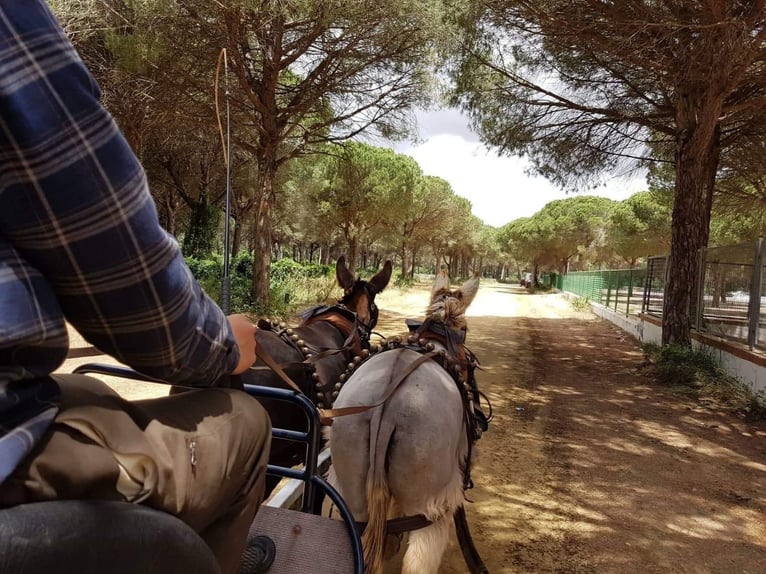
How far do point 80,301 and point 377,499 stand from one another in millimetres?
1837

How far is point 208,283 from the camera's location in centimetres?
1423

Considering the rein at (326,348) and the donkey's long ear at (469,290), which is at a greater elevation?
the donkey's long ear at (469,290)

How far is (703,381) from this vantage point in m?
7.86

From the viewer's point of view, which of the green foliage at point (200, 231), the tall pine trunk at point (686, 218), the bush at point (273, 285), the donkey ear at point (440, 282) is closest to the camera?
the donkey ear at point (440, 282)

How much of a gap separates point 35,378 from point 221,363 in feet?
1.31

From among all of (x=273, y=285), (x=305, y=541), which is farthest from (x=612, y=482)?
(x=273, y=285)

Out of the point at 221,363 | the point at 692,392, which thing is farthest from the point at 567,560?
the point at 692,392

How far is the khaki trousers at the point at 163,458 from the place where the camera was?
2.88ft

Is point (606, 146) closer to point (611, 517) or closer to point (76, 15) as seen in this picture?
point (611, 517)

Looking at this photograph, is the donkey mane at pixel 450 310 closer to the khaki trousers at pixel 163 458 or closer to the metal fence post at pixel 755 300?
the khaki trousers at pixel 163 458

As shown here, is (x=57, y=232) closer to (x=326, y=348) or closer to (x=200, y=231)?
(x=326, y=348)

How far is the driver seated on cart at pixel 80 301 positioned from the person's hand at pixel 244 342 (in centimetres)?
20

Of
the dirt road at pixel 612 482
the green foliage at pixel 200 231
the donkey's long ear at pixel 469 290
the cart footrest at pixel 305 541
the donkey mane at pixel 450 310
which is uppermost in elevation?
the green foliage at pixel 200 231

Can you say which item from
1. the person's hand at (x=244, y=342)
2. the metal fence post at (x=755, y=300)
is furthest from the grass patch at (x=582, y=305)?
the person's hand at (x=244, y=342)
